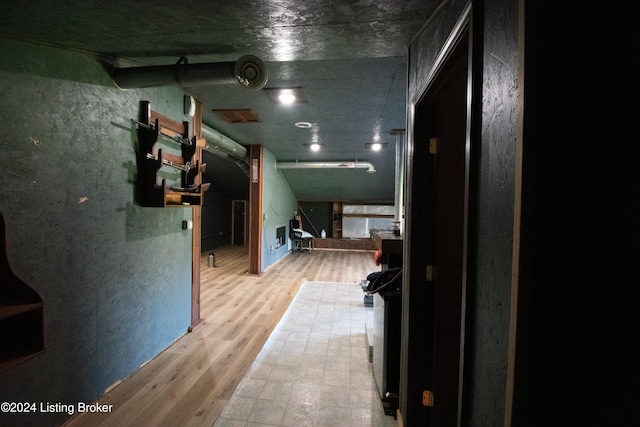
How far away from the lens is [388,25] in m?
1.41

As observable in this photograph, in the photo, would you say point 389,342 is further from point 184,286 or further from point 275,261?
point 275,261

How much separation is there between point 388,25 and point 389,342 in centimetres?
185

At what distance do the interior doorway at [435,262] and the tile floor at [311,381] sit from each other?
0.45 meters

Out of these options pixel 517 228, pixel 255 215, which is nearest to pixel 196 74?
pixel 517 228

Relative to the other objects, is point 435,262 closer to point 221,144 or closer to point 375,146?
point 221,144

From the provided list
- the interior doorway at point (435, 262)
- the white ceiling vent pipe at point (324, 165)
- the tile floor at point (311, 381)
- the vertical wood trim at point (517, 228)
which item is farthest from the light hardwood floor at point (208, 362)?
the white ceiling vent pipe at point (324, 165)

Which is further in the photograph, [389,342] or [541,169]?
[389,342]

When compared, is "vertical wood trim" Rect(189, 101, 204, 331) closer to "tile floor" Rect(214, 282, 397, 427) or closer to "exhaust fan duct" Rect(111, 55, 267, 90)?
"tile floor" Rect(214, 282, 397, 427)

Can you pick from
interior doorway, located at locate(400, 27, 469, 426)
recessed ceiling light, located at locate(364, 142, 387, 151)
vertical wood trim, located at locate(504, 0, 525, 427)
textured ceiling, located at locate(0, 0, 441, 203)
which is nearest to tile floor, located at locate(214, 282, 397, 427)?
interior doorway, located at locate(400, 27, 469, 426)

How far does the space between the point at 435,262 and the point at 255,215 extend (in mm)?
4333

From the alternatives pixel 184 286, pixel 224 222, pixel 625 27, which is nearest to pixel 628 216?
pixel 625 27

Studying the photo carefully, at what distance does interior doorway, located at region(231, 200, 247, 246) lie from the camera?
30.3ft

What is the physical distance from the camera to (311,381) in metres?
2.16

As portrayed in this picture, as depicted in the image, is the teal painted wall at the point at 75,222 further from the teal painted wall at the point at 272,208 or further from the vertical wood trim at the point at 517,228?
the teal painted wall at the point at 272,208
